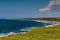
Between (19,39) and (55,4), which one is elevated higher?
(55,4)

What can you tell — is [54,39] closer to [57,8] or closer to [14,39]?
[14,39]

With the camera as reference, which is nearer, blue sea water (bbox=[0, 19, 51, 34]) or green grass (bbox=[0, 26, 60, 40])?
green grass (bbox=[0, 26, 60, 40])

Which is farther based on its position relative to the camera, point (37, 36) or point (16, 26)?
point (16, 26)

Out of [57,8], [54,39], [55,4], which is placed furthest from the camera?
[57,8]

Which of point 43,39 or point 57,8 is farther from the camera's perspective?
point 57,8

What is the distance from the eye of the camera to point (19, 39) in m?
20.7

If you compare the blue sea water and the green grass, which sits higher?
the green grass

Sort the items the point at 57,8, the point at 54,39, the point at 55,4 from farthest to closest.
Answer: the point at 57,8, the point at 55,4, the point at 54,39

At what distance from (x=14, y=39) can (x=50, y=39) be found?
3.37 m

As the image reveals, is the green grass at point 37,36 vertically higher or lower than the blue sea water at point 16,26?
higher

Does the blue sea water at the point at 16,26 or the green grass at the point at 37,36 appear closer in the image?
the green grass at the point at 37,36

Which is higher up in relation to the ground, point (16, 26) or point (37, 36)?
point (37, 36)

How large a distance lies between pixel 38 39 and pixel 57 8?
3995cm

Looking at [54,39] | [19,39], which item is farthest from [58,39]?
[19,39]
